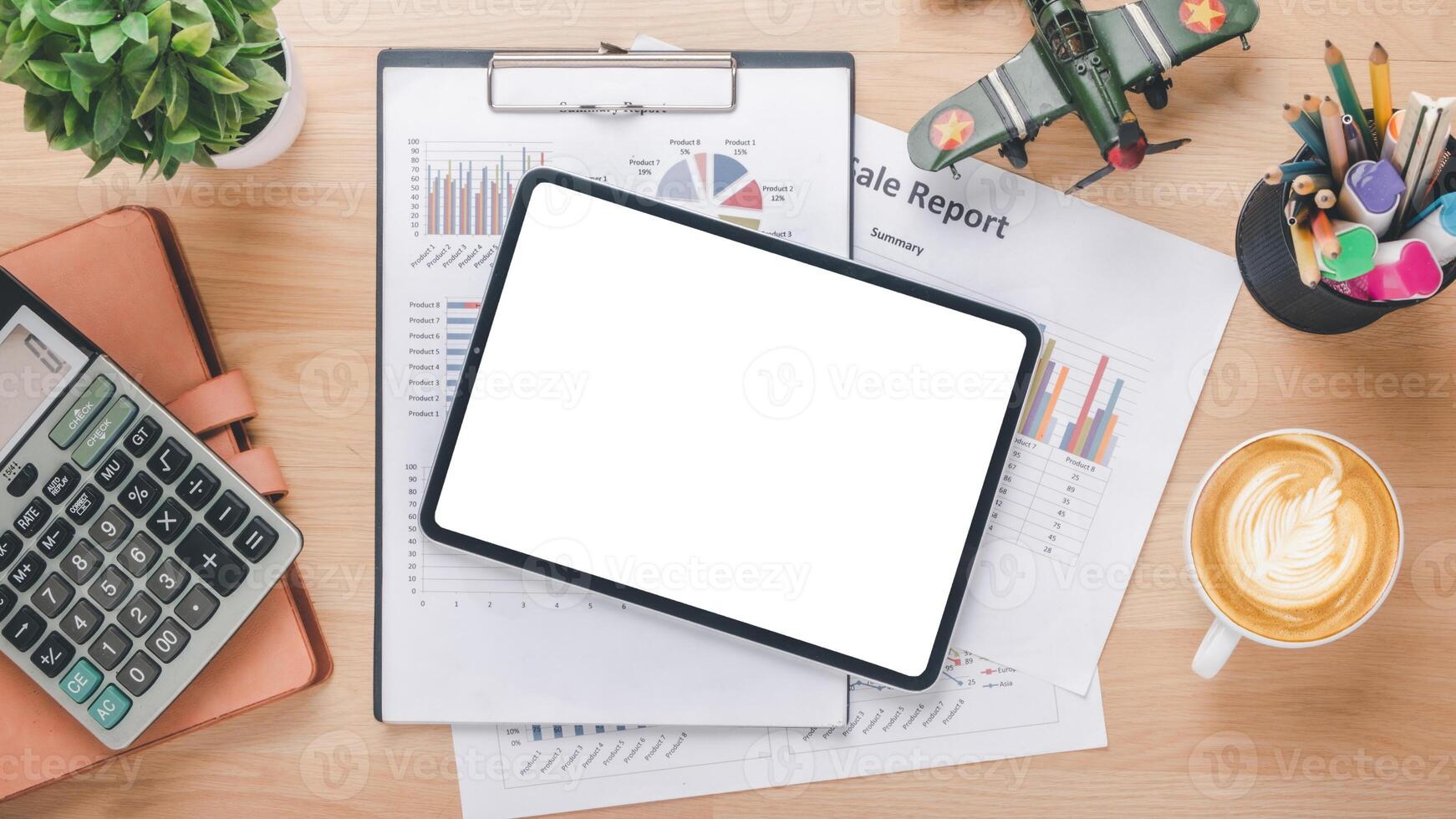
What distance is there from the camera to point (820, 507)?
0.61 m

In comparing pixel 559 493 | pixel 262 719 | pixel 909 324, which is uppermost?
pixel 909 324

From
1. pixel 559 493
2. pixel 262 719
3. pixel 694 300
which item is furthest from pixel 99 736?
pixel 694 300

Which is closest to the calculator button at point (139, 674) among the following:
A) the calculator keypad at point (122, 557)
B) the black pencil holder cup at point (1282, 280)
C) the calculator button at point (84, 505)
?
the calculator keypad at point (122, 557)

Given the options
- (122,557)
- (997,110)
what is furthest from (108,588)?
(997,110)

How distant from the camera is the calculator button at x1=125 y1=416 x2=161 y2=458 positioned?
594 millimetres

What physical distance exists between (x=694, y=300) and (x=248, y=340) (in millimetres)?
359

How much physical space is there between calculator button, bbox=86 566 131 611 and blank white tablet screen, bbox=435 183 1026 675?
0.22 meters

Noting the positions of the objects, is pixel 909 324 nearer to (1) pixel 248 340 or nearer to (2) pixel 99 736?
(1) pixel 248 340

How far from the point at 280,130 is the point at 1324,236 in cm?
71

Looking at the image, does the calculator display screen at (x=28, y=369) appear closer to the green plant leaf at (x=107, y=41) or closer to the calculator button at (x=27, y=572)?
the calculator button at (x=27, y=572)

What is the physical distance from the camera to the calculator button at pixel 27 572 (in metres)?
0.58

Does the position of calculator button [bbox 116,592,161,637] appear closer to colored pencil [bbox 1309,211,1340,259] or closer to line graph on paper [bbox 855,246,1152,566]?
line graph on paper [bbox 855,246,1152,566]

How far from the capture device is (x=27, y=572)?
0.58 m

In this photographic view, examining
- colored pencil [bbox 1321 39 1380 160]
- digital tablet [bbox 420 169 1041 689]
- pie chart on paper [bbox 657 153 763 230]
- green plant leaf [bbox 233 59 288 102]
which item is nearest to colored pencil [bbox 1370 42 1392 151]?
colored pencil [bbox 1321 39 1380 160]
